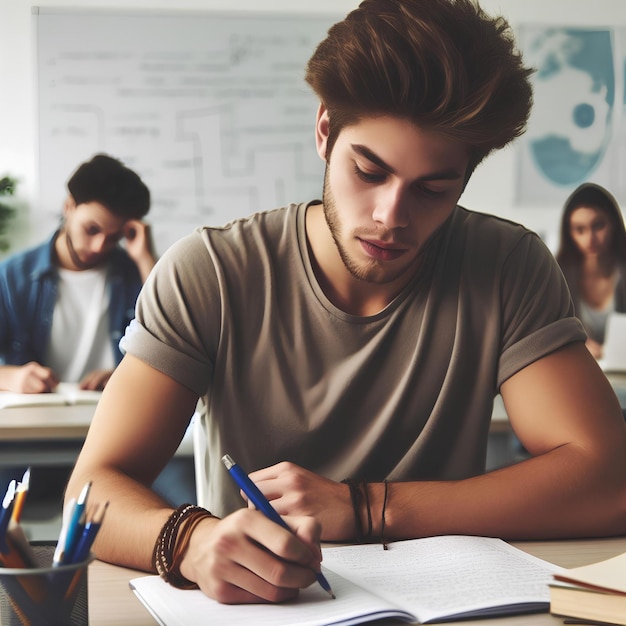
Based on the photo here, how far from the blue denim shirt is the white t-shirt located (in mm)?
28

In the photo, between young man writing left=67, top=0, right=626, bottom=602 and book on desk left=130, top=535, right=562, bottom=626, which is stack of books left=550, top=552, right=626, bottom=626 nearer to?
book on desk left=130, top=535, right=562, bottom=626

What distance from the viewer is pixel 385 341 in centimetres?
129

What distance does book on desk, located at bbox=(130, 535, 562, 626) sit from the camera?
74 centimetres

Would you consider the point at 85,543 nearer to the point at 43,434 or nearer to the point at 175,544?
the point at 175,544

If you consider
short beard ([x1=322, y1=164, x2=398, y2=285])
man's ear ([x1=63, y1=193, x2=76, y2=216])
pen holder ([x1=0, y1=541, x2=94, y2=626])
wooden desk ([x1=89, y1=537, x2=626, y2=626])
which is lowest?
wooden desk ([x1=89, y1=537, x2=626, y2=626])

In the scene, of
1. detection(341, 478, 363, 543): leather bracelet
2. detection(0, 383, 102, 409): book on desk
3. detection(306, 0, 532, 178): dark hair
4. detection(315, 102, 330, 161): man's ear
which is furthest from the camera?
detection(0, 383, 102, 409): book on desk

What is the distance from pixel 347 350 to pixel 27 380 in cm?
228

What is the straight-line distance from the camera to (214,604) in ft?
2.59

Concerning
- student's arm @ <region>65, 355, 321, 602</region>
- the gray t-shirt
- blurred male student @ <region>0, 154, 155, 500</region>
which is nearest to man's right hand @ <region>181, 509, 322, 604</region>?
student's arm @ <region>65, 355, 321, 602</region>

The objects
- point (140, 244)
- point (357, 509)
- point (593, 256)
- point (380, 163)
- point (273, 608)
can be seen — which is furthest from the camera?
point (593, 256)

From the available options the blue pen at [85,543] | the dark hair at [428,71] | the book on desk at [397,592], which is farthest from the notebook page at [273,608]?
the dark hair at [428,71]

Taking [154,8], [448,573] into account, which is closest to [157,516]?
[448,573]

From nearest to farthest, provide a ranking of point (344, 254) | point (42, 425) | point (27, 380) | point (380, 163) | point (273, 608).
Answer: point (273, 608) < point (380, 163) < point (344, 254) < point (42, 425) < point (27, 380)

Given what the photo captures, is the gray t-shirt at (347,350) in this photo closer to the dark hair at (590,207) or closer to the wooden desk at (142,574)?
the wooden desk at (142,574)
